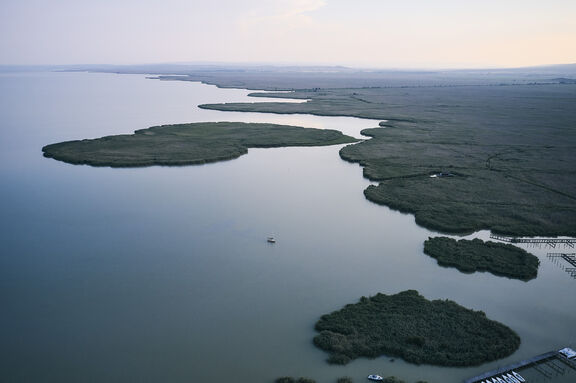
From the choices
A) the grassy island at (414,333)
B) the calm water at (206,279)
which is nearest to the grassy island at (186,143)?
the calm water at (206,279)

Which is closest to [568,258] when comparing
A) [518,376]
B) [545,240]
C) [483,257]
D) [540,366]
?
[545,240]

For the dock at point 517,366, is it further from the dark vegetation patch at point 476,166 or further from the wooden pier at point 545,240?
the dark vegetation patch at point 476,166

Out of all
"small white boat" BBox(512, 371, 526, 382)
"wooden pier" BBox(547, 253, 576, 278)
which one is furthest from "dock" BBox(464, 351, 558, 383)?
"wooden pier" BBox(547, 253, 576, 278)

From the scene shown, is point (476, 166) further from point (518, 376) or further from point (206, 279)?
point (206, 279)

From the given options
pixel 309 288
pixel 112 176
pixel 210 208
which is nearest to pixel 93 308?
pixel 309 288

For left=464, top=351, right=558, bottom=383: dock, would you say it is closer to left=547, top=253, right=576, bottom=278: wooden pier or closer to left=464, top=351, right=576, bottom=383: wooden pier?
left=464, top=351, right=576, bottom=383: wooden pier

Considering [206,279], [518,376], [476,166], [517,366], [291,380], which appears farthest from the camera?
[476,166]
